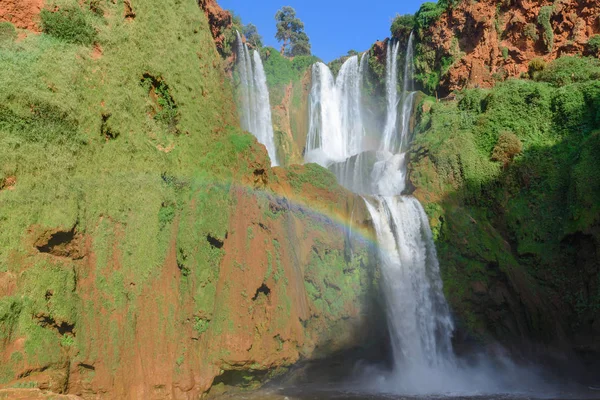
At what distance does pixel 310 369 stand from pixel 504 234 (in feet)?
36.1

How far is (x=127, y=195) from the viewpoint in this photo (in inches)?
449

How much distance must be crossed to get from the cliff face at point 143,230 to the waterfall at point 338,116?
74.8 ft

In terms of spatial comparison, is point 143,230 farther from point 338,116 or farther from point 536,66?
point 338,116

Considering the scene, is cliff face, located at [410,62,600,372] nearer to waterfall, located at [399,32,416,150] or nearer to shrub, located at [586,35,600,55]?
shrub, located at [586,35,600,55]

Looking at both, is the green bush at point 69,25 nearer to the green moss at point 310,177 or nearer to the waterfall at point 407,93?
the green moss at point 310,177

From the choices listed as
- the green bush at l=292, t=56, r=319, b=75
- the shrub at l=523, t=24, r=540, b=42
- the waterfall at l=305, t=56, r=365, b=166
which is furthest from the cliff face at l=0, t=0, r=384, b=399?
the green bush at l=292, t=56, r=319, b=75

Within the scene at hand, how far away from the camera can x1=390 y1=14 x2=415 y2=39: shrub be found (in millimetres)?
35756

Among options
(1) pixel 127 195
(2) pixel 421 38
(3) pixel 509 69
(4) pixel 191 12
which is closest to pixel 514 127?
(3) pixel 509 69

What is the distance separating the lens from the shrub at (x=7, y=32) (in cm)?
1011

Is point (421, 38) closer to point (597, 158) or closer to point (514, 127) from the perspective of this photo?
point (514, 127)

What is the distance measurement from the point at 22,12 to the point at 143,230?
6061 mm

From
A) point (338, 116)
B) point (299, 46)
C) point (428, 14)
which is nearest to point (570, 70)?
point (428, 14)

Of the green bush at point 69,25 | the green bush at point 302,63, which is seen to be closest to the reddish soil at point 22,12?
the green bush at point 69,25

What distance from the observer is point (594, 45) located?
84.4 feet
